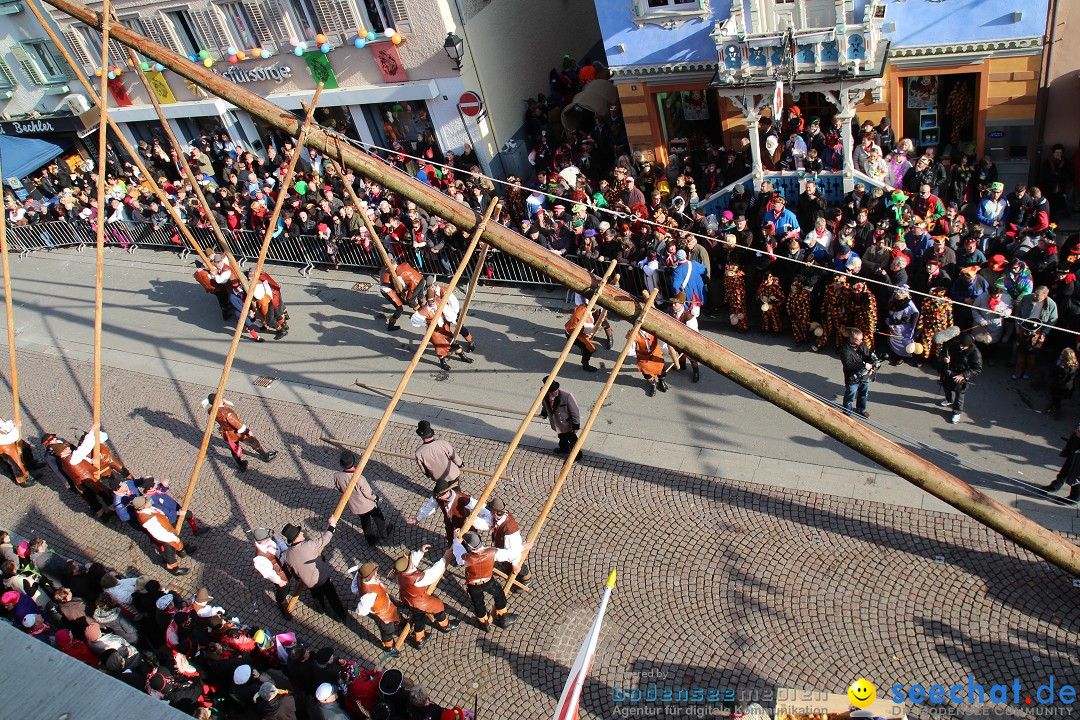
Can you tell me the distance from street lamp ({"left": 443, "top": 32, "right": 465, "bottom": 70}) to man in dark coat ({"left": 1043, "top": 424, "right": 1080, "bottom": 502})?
13.3 m

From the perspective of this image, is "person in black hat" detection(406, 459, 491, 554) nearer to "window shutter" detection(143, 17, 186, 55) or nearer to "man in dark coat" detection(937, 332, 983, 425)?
"man in dark coat" detection(937, 332, 983, 425)

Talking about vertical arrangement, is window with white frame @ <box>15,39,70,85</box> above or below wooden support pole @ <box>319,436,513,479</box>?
above

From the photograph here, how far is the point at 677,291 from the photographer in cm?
1256

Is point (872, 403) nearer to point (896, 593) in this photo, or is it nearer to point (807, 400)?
point (896, 593)

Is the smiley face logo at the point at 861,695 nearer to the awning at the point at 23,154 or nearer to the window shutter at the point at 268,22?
the window shutter at the point at 268,22

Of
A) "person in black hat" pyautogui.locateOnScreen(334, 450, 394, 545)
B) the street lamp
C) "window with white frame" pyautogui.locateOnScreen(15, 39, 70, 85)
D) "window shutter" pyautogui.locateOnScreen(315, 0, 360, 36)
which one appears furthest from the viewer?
"window with white frame" pyautogui.locateOnScreen(15, 39, 70, 85)

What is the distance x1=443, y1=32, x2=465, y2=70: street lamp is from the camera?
17.2m

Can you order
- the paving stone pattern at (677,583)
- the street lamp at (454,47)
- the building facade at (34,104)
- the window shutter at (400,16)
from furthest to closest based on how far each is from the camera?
the building facade at (34,104), the window shutter at (400,16), the street lamp at (454,47), the paving stone pattern at (677,583)

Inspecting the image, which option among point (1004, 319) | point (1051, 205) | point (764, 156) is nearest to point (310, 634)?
point (1004, 319)

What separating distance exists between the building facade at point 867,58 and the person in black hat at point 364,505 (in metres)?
9.13

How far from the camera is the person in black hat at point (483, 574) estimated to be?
8.45m

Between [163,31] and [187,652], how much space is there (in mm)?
17703

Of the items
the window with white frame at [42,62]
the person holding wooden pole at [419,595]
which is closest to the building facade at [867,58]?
the person holding wooden pole at [419,595]

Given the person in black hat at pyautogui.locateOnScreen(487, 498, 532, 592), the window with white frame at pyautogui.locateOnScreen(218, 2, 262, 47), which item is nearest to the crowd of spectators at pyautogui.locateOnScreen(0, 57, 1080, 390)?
the window with white frame at pyautogui.locateOnScreen(218, 2, 262, 47)
